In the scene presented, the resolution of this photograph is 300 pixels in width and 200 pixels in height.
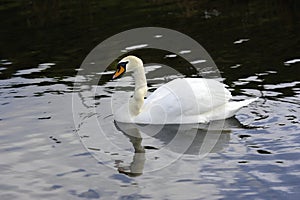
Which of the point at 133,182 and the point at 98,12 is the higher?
the point at 98,12

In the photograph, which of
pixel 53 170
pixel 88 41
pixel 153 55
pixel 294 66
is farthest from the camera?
pixel 88 41

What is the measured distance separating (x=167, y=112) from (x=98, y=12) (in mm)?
13939

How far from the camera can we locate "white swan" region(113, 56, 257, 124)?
1258cm

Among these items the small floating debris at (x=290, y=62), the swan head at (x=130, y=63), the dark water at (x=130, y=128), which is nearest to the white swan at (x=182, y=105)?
the swan head at (x=130, y=63)

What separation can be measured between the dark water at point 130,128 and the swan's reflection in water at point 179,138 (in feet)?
0.18

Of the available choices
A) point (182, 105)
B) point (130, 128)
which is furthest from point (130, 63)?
point (182, 105)

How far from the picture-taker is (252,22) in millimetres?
21812

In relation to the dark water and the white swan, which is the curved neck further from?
the dark water

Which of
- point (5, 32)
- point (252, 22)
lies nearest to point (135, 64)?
point (252, 22)

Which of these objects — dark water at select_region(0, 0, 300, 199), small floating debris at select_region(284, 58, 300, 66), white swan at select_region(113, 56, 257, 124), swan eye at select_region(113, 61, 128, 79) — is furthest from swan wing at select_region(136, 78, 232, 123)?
small floating debris at select_region(284, 58, 300, 66)

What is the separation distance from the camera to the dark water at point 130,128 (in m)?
9.95

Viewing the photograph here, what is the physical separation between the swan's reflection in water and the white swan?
0.44 ft

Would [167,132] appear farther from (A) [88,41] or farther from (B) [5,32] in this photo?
(B) [5,32]

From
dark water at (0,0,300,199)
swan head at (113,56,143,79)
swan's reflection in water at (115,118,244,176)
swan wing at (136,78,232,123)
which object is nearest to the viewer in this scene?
dark water at (0,0,300,199)
